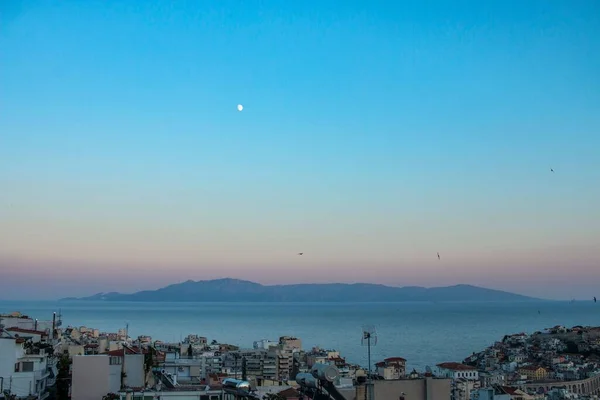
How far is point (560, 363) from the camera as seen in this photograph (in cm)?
6575

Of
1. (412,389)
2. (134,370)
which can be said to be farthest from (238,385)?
(134,370)

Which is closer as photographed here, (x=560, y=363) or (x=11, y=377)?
(x=11, y=377)

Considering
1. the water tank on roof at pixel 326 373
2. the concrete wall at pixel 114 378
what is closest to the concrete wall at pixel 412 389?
the water tank on roof at pixel 326 373

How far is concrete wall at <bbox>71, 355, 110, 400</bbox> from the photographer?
15.3 m

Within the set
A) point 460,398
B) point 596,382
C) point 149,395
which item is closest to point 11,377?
point 149,395

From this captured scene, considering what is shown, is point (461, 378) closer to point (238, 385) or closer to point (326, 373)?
point (238, 385)

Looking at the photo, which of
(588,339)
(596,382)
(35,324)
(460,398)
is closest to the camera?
(35,324)

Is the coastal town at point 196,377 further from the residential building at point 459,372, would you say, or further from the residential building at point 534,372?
the residential building at point 534,372

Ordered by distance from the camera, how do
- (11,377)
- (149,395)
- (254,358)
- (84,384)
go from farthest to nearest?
(254,358)
(11,377)
(84,384)
(149,395)

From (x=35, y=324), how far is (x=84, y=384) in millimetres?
20019

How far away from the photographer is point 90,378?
15.4 metres

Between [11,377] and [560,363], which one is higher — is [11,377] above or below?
above

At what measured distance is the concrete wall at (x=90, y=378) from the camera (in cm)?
1534

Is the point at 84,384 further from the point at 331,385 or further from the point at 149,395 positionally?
the point at 331,385
